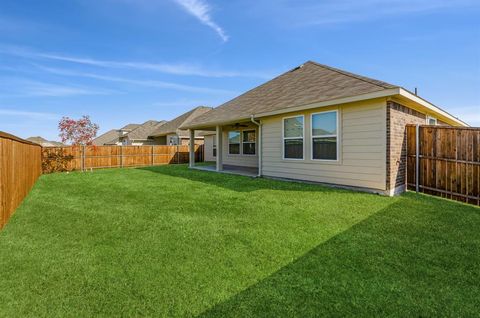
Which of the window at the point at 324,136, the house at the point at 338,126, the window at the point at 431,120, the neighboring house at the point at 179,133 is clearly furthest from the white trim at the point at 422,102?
the neighboring house at the point at 179,133

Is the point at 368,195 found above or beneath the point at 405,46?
beneath

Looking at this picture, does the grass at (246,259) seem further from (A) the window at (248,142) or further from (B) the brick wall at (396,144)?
(A) the window at (248,142)

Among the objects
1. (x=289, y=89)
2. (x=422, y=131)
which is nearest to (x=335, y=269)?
(x=422, y=131)

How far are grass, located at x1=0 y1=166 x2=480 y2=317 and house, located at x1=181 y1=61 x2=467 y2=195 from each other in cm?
139

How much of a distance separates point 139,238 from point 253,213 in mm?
2349

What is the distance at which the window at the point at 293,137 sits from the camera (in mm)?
8922

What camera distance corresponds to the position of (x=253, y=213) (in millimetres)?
5484

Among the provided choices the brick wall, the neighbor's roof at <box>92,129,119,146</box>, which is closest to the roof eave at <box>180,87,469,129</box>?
the brick wall

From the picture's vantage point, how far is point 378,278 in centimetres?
291

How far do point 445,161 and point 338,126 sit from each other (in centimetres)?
285

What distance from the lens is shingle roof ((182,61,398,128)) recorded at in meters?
7.71

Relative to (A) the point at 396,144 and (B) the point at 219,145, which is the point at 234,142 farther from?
(A) the point at 396,144

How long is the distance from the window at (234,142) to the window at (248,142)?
53 centimetres

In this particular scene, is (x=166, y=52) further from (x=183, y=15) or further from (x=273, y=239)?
(x=273, y=239)
